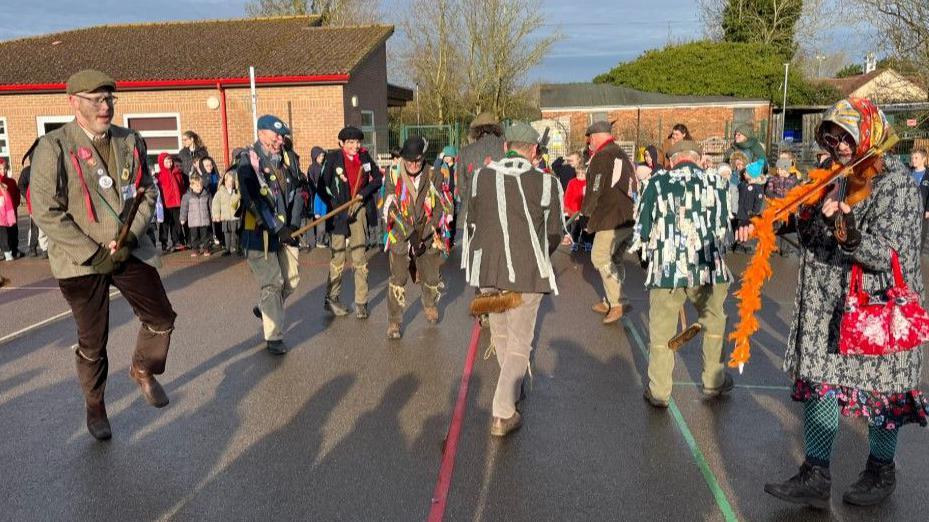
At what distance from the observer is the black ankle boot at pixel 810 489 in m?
3.80

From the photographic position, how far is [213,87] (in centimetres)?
2212

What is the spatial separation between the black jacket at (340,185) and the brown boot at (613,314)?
8.79 ft

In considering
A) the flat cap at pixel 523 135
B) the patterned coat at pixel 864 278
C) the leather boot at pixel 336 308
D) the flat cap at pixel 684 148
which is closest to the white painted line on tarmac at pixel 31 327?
the leather boot at pixel 336 308

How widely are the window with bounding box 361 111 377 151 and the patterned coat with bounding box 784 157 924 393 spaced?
2023 cm

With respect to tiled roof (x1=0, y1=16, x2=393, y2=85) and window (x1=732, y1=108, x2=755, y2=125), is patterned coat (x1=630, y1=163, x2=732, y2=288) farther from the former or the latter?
window (x1=732, y1=108, x2=755, y2=125)

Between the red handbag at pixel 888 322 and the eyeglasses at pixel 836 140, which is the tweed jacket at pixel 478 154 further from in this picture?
the red handbag at pixel 888 322

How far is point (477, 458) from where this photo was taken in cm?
450

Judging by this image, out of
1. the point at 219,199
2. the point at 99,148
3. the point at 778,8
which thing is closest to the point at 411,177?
the point at 99,148

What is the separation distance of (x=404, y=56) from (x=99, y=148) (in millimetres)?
34595

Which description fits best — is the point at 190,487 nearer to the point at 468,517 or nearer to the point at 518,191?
the point at 468,517

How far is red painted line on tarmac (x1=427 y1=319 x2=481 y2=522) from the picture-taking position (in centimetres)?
389

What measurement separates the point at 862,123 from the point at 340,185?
5.26 metres

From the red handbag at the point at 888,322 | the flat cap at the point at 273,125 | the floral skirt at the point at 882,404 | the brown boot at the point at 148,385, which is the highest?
the flat cap at the point at 273,125

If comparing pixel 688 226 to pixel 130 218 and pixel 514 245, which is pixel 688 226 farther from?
pixel 130 218
